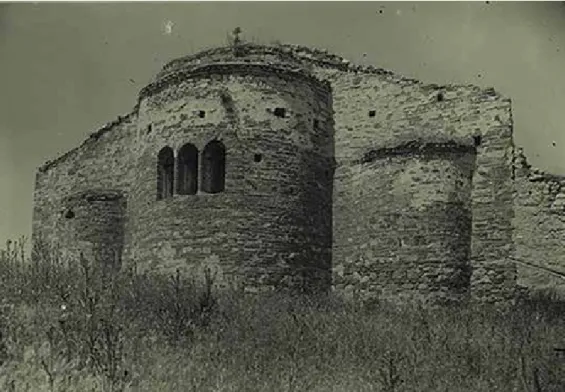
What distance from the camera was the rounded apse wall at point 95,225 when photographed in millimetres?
18312

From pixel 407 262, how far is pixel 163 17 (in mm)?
6192

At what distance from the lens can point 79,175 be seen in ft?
66.1

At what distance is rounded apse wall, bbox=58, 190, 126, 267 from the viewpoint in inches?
721

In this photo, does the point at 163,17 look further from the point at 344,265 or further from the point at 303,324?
the point at 344,265

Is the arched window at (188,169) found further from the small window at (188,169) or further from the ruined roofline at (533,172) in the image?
the ruined roofline at (533,172)

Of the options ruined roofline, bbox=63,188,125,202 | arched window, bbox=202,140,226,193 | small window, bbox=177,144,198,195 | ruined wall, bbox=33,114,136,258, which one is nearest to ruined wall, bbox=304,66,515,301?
arched window, bbox=202,140,226,193

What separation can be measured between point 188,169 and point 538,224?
578 cm

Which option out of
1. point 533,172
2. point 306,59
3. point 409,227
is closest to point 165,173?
point 306,59

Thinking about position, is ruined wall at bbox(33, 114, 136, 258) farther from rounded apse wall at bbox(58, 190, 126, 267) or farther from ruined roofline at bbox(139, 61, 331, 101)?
ruined roofline at bbox(139, 61, 331, 101)

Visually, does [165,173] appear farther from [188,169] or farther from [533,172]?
[533,172]

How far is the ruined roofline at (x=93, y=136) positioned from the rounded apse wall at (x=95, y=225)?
1.52 meters

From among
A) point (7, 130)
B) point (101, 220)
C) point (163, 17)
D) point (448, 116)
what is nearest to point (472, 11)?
point (163, 17)

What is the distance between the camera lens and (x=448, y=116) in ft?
54.4

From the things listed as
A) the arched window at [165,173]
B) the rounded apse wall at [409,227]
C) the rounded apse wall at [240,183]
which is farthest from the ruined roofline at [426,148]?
the arched window at [165,173]
